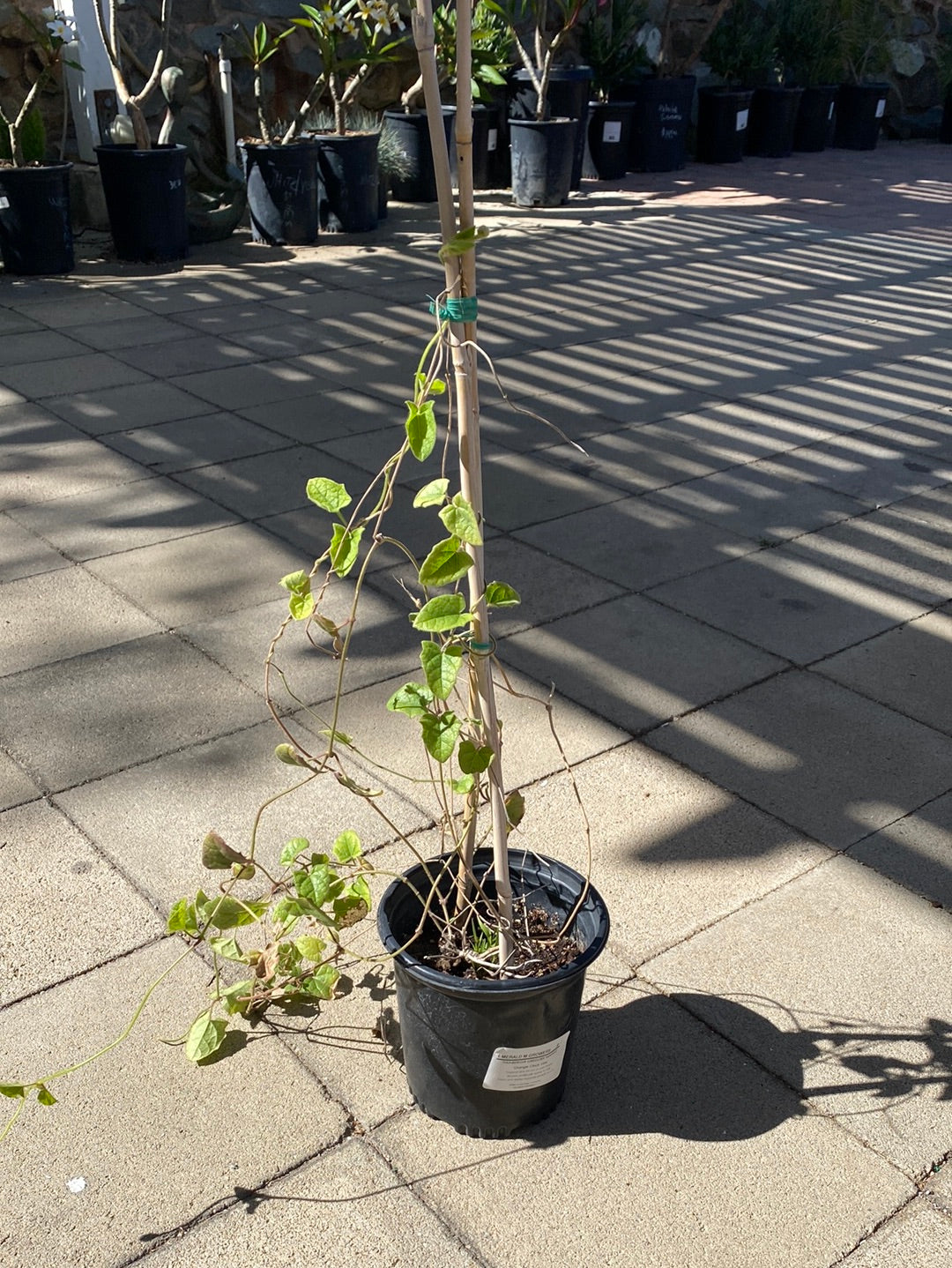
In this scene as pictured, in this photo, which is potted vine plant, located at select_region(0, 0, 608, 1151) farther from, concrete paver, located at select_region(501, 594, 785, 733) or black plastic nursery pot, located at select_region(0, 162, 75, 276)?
black plastic nursery pot, located at select_region(0, 162, 75, 276)

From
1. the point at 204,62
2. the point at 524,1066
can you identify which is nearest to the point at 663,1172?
the point at 524,1066

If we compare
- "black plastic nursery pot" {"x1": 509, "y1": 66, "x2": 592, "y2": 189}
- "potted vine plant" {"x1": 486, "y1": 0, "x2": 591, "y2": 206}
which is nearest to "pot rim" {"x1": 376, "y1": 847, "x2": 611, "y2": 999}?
"potted vine plant" {"x1": 486, "y1": 0, "x2": 591, "y2": 206}

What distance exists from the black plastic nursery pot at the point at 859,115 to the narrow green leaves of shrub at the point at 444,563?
13.7m

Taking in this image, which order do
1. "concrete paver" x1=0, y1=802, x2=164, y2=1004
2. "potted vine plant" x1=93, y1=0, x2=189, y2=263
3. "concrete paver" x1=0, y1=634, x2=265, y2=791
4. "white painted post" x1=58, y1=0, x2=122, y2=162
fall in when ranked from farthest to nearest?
"white painted post" x1=58, y1=0, x2=122, y2=162, "potted vine plant" x1=93, y1=0, x2=189, y2=263, "concrete paver" x1=0, y1=634, x2=265, y2=791, "concrete paver" x1=0, y1=802, x2=164, y2=1004

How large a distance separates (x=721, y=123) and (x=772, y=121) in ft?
2.85

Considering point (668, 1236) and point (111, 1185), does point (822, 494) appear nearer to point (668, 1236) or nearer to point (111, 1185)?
point (668, 1236)

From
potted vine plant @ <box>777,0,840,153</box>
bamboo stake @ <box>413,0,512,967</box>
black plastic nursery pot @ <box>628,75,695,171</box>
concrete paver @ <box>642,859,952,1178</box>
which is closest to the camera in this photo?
bamboo stake @ <box>413,0,512,967</box>

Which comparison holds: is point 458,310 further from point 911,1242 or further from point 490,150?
point 490,150

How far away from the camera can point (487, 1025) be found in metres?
1.88

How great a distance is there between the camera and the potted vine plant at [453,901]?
172cm

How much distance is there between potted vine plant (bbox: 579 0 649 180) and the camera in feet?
35.7

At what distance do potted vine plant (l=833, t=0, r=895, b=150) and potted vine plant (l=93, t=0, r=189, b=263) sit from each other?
8505mm

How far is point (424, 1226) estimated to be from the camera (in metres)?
1.85

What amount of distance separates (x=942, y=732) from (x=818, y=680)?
361 millimetres
